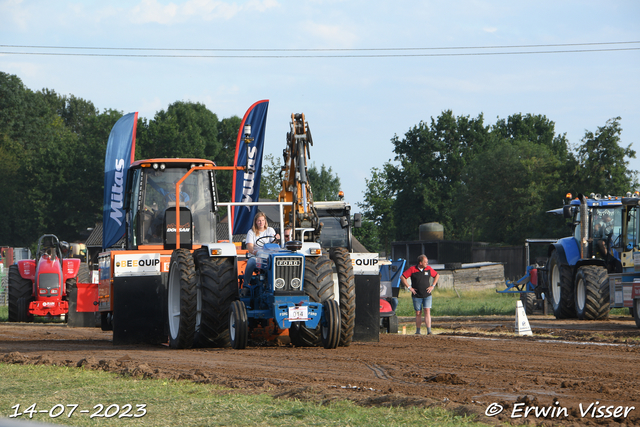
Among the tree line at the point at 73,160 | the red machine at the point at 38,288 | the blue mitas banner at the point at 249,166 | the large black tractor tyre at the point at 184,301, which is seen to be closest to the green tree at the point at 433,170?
the tree line at the point at 73,160

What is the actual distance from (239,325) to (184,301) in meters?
1.14

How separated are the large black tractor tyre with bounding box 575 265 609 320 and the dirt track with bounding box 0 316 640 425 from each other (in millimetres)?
5359

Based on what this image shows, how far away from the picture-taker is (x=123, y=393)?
6875mm

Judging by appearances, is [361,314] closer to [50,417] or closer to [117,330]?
[117,330]

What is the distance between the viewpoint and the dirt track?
621 cm

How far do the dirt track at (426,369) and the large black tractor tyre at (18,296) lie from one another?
8.26 m

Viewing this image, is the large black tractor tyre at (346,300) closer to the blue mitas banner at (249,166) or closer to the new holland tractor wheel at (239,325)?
the new holland tractor wheel at (239,325)

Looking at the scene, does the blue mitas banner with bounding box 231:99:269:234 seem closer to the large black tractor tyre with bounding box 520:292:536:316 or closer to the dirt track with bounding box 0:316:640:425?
the dirt track with bounding box 0:316:640:425

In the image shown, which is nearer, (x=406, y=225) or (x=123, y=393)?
(x=123, y=393)

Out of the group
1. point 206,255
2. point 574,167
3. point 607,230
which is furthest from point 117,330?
point 574,167

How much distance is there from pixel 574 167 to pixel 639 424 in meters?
42.8

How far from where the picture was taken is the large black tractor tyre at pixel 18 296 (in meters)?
21.1

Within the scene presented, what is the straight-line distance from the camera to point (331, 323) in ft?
33.0

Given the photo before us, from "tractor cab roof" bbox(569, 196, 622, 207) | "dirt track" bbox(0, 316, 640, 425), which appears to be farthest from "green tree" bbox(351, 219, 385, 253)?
"dirt track" bbox(0, 316, 640, 425)
